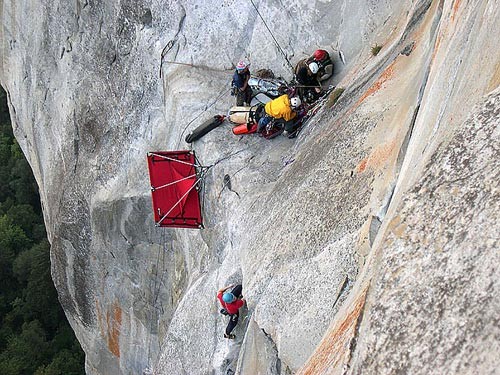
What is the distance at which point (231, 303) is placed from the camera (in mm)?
9422

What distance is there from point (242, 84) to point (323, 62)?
6.20ft

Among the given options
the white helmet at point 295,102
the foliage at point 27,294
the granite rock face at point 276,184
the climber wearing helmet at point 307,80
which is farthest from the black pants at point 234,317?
the foliage at point 27,294

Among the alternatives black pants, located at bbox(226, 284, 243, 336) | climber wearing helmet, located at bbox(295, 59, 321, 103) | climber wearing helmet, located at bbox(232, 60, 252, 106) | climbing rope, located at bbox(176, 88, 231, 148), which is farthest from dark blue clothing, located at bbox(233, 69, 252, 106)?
black pants, located at bbox(226, 284, 243, 336)

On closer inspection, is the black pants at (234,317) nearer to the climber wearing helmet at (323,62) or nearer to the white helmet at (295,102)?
the white helmet at (295,102)

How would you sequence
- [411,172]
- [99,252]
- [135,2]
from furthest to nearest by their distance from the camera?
[99,252] → [135,2] → [411,172]

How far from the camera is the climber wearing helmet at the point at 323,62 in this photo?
1193 cm

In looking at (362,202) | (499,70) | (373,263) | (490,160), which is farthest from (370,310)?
(362,202)

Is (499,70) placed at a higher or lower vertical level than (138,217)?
higher

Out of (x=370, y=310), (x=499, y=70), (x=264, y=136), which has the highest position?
(x=499, y=70)

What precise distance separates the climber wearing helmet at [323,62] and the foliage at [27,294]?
18.3 meters

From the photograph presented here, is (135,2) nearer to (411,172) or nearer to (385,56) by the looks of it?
(385,56)

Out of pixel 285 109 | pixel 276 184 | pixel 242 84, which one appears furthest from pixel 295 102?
pixel 276 184

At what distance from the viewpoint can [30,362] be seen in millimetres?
25250

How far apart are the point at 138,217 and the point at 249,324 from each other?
6.58 metres
